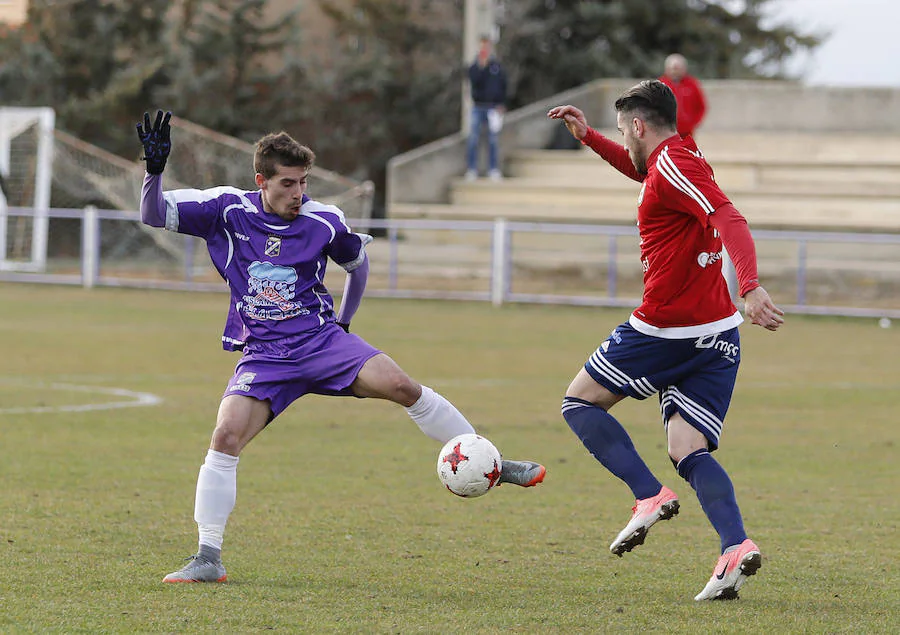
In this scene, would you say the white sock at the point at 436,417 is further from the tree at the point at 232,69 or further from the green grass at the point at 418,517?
the tree at the point at 232,69

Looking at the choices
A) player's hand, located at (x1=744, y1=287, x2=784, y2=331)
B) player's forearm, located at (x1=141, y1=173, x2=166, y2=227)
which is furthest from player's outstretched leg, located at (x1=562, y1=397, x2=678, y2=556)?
player's forearm, located at (x1=141, y1=173, x2=166, y2=227)

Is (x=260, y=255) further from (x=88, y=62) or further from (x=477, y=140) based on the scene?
(x=88, y=62)

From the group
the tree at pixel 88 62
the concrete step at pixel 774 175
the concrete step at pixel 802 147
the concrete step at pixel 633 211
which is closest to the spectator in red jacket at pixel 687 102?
the concrete step at pixel 633 211

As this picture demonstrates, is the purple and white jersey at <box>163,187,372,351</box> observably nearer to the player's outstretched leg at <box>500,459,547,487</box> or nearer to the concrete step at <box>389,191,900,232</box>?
the player's outstretched leg at <box>500,459,547,487</box>

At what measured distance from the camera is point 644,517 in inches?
210

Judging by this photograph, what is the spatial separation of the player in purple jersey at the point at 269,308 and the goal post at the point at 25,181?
1896cm

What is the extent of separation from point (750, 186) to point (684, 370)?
20.2m

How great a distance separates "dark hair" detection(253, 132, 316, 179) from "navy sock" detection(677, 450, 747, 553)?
1.86 m

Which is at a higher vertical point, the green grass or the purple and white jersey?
the purple and white jersey

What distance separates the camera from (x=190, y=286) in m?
22.6

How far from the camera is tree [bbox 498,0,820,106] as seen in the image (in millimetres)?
32500

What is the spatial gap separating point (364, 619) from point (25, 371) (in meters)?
8.68

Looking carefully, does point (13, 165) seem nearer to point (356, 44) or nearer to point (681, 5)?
point (356, 44)

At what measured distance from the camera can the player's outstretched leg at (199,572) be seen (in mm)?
5367
